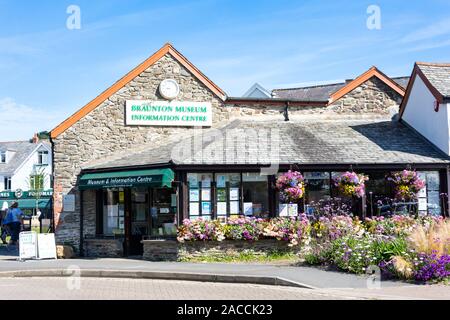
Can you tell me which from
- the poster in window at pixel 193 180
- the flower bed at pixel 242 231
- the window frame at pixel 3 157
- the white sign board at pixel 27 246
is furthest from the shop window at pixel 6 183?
the flower bed at pixel 242 231

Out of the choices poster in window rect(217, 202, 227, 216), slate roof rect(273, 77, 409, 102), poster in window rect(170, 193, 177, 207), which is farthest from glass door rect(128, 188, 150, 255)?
slate roof rect(273, 77, 409, 102)

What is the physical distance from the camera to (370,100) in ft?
76.7

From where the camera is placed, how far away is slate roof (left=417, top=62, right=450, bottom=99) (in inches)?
782

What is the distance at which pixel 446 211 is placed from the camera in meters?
19.5

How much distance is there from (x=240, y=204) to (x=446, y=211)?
22.6 ft

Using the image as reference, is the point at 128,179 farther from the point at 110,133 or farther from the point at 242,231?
the point at 242,231

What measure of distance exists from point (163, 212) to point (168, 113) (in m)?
4.07

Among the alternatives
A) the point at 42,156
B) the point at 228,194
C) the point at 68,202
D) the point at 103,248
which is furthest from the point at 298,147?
the point at 42,156

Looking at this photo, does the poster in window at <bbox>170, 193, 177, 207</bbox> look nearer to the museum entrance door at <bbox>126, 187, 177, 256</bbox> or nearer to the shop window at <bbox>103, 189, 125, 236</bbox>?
the museum entrance door at <bbox>126, 187, 177, 256</bbox>

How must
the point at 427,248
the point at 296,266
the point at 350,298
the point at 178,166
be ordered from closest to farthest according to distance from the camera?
the point at 350,298, the point at 427,248, the point at 296,266, the point at 178,166

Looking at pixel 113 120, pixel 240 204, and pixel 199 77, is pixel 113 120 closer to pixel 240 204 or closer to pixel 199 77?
pixel 199 77

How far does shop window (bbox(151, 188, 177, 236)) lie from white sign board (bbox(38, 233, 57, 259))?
3302 mm

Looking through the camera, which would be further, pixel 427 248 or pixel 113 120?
pixel 113 120
